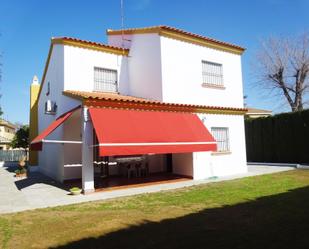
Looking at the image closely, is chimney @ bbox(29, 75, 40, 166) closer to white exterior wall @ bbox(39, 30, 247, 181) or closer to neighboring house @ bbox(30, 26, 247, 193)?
neighboring house @ bbox(30, 26, 247, 193)

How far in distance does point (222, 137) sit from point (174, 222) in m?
17.5

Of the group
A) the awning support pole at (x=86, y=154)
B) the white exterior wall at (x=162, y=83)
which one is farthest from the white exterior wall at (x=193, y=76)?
the awning support pole at (x=86, y=154)

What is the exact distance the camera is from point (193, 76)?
1158 inches

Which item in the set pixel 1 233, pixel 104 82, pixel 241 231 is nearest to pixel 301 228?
pixel 241 231

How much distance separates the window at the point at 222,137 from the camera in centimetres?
2927

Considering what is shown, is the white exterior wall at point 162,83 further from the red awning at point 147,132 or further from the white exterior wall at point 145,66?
the red awning at point 147,132

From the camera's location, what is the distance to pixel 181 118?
1007 inches

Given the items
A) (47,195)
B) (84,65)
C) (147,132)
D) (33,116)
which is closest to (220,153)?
(147,132)

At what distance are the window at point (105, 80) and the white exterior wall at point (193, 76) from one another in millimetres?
6310

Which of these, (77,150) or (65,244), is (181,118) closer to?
(77,150)

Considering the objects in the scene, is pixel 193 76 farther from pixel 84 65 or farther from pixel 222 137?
pixel 84 65

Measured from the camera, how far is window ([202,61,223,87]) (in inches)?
1200

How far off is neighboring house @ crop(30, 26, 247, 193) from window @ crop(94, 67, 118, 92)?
10 cm

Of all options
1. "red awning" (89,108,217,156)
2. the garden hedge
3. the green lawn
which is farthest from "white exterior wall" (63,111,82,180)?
the garden hedge
